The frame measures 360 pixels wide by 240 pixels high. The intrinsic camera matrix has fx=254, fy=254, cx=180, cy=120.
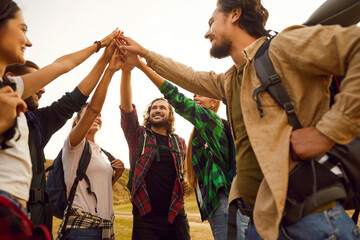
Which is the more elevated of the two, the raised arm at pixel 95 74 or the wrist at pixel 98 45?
the wrist at pixel 98 45

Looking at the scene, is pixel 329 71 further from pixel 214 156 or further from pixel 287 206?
pixel 214 156

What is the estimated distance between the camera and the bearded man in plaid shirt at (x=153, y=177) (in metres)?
4.12

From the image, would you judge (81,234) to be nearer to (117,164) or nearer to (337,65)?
(117,164)

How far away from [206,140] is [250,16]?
5.57 ft

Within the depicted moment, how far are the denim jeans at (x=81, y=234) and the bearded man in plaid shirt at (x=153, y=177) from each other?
900mm

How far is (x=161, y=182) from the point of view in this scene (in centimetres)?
442

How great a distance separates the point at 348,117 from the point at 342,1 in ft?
2.98

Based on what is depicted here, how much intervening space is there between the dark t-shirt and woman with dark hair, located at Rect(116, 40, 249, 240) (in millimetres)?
774

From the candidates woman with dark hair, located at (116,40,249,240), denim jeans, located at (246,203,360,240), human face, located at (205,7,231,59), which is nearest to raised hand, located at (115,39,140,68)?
woman with dark hair, located at (116,40,249,240)

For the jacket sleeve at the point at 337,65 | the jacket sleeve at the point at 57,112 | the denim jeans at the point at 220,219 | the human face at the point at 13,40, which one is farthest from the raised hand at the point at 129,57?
the jacket sleeve at the point at 337,65

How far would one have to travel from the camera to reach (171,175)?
4512 mm

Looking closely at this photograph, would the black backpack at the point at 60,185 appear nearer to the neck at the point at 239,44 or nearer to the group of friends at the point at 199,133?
the group of friends at the point at 199,133

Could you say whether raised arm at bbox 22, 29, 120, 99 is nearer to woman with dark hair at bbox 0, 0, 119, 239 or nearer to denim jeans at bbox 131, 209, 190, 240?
woman with dark hair at bbox 0, 0, 119, 239

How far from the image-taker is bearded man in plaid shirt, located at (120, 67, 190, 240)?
4117 mm
